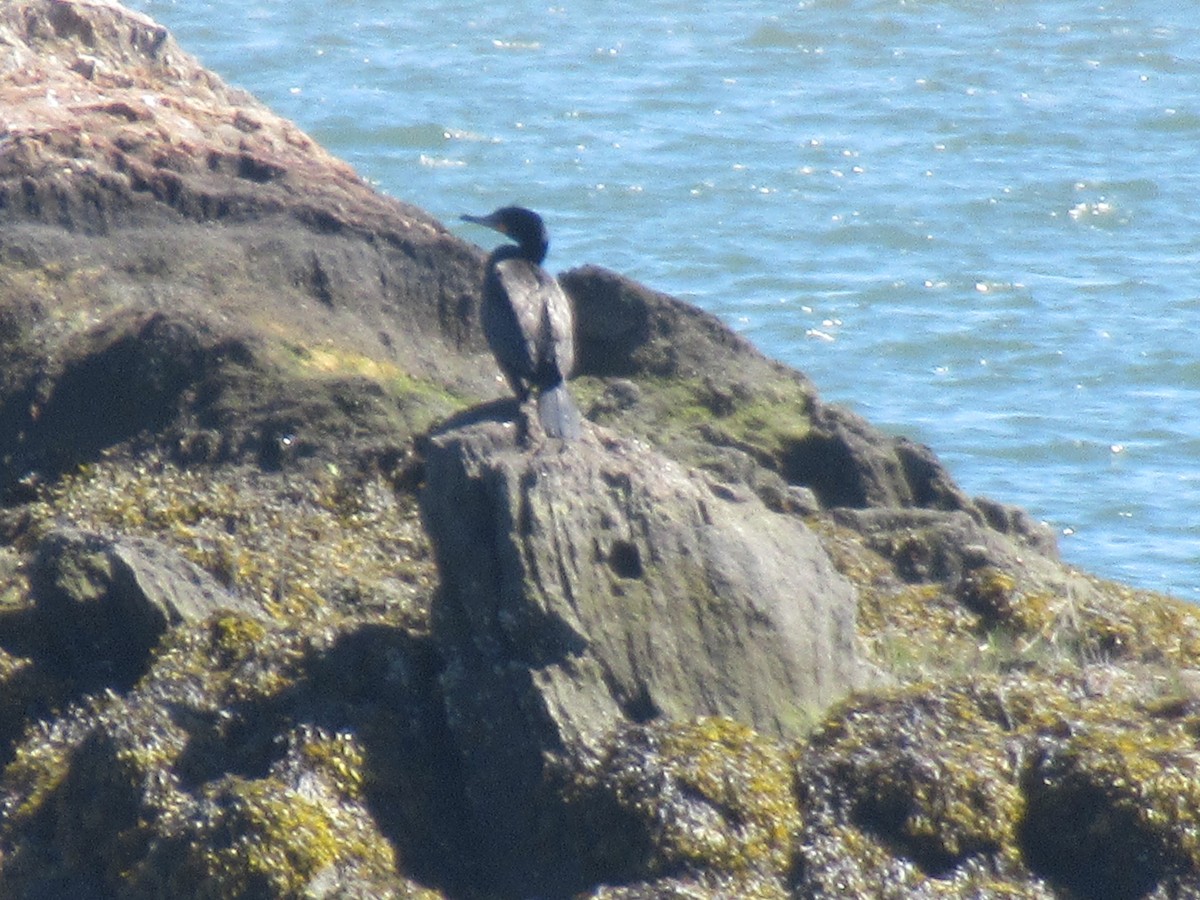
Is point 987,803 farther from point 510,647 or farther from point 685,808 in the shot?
point 510,647

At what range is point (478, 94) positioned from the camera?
2358 cm

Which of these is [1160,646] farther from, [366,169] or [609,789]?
[366,169]

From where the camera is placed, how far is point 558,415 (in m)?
6.03

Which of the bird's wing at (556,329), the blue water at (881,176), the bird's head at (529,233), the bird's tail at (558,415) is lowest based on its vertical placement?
the blue water at (881,176)

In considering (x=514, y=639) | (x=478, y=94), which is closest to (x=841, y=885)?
(x=514, y=639)

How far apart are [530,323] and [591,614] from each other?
1.59 meters

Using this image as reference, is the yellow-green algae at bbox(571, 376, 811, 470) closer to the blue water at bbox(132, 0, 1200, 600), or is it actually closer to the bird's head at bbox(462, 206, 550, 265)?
the bird's head at bbox(462, 206, 550, 265)

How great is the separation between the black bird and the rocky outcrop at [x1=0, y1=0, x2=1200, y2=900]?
Answer: 18 cm

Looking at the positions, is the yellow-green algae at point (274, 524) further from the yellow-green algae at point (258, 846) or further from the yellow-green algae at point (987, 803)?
the yellow-green algae at point (987, 803)

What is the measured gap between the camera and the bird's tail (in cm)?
594

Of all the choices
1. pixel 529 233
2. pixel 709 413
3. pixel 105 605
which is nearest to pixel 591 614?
pixel 105 605

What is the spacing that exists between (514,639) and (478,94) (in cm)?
1889

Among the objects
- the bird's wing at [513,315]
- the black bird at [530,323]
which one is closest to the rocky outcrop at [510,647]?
the black bird at [530,323]

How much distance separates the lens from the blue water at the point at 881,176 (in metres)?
16.4
